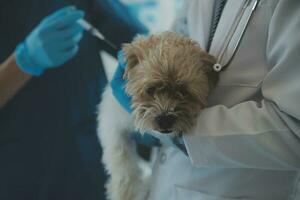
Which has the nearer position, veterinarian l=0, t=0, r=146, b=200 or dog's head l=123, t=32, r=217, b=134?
dog's head l=123, t=32, r=217, b=134

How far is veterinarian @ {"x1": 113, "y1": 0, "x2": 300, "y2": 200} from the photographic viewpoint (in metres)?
0.83

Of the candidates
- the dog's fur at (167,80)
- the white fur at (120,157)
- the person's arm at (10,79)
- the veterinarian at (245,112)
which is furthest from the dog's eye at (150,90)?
the person's arm at (10,79)

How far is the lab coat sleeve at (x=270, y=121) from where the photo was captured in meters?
0.81

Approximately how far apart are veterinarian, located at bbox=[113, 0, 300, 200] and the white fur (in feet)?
0.58

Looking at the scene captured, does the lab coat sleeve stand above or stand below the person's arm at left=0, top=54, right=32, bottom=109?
above

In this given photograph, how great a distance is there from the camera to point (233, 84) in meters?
0.97

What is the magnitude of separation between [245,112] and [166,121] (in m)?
0.18

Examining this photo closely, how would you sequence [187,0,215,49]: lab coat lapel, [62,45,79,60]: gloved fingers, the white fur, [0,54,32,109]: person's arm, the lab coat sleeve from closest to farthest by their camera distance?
the lab coat sleeve
[187,0,215,49]: lab coat lapel
the white fur
[0,54,32,109]: person's arm
[62,45,79,60]: gloved fingers

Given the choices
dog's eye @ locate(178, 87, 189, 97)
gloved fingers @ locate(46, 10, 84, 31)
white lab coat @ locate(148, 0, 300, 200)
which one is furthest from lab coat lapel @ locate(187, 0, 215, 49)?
gloved fingers @ locate(46, 10, 84, 31)

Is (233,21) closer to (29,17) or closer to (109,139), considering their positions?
(109,139)

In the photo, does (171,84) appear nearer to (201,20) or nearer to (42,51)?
Answer: (201,20)

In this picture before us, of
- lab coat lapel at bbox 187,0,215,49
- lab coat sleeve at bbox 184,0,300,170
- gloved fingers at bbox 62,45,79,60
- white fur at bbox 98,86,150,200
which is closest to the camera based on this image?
lab coat sleeve at bbox 184,0,300,170

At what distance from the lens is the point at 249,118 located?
858 mm

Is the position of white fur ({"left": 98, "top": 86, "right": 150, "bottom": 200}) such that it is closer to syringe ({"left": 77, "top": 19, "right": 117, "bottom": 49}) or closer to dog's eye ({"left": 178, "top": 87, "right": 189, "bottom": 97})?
dog's eye ({"left": 178, "top": 87, "right": 189, "bottom": 97})
